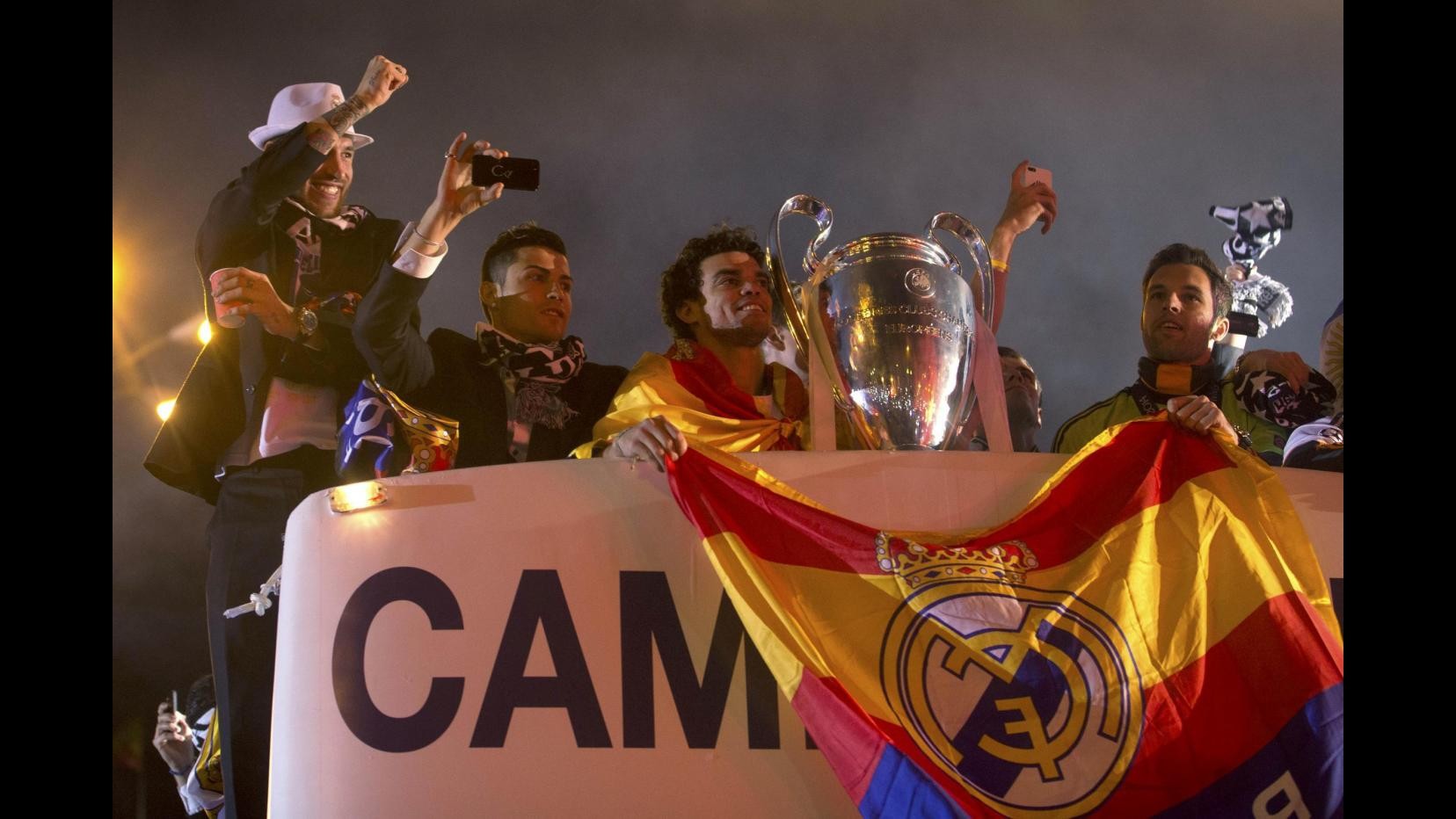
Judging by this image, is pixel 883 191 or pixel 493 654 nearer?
pixel 493 654

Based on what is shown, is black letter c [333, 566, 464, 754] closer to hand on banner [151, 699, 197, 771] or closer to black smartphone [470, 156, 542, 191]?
black smartphone [470, 156, 542, 191]

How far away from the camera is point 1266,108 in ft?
17.4

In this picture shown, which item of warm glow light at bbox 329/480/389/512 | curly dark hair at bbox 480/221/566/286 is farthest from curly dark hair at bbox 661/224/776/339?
warm glow light at bbox 329/480/389/512

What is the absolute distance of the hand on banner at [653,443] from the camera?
102 inches

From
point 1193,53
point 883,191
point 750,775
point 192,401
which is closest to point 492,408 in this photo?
point 192,401

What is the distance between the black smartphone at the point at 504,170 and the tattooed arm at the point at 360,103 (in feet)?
1.89

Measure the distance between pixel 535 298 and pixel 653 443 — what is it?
1.22m

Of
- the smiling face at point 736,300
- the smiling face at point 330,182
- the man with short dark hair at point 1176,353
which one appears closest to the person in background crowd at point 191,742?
the smiling face at point 330,182

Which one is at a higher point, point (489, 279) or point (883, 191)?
point (883, 191)

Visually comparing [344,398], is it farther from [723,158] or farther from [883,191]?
[883,191]

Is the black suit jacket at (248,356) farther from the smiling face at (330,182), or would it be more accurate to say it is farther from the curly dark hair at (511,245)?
the curly dark hair at (511,245)

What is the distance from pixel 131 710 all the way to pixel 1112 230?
3.68 m

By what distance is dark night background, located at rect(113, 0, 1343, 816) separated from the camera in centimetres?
452

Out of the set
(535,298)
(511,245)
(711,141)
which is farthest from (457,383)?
(711,141)
